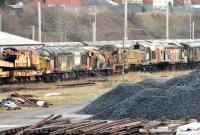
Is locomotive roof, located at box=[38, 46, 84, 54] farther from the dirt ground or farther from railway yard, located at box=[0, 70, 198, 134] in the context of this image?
railway yard, located at box=[0, 70, 198, 134]

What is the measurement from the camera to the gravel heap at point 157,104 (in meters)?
24.7

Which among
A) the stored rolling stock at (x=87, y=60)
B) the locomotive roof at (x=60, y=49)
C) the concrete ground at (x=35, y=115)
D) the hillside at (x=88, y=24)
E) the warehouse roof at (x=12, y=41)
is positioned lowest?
the concrete ground at (x=35, y=115)

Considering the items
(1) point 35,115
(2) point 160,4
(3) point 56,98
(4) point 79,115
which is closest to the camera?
(4) point 79,115

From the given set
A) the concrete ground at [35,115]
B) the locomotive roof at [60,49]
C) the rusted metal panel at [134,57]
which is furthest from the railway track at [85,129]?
the rusted metal panel at [134,57]

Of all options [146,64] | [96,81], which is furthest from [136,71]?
[96,81]

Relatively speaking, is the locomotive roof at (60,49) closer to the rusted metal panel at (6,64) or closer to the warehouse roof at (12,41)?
the warehouse roof at (12,41)

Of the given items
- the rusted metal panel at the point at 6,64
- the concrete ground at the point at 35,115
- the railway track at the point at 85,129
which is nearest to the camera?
the railway track at the point at 85,129

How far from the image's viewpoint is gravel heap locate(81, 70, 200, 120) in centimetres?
2473

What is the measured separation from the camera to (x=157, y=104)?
83.8 ft

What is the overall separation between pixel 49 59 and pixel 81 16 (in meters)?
57.7

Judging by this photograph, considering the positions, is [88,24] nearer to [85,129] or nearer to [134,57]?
[134,57]

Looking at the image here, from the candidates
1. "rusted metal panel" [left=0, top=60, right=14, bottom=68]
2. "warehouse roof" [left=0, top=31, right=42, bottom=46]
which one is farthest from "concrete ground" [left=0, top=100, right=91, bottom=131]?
"warehouse roof" [left=0, top=31, right=42, bottom=46]

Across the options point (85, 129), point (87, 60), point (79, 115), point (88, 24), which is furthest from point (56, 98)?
point (88, 24)

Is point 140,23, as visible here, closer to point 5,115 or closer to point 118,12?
point 118,12
